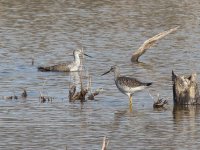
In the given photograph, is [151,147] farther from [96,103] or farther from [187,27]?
[187,27]

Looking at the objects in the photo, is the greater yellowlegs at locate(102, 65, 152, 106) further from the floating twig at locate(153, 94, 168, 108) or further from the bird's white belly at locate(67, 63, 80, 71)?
the bird's white belly at locate(67, 63, 80, 71)

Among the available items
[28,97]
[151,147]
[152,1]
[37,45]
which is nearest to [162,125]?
[151,147]

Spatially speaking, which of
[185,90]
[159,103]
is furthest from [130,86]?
[185,90]

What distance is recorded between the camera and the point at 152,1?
36719 mm

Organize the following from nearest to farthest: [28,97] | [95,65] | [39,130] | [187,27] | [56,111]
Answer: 1. [39,130]
2. [56,111]
3. [28,97]
4. [95,65]
5. [187,27]

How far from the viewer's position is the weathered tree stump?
1845cm

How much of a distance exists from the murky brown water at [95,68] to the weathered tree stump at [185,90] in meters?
0.27

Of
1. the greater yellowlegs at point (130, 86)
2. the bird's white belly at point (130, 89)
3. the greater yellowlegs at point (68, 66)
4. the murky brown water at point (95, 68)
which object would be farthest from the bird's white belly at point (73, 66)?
the bird's white belly at point (130, 89)

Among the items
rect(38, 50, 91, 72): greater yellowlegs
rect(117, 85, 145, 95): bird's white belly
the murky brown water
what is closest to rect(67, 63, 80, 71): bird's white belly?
rect(38, 50, 91, 72): greater yellowlegs

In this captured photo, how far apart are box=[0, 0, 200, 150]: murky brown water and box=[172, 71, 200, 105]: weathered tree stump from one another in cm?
27

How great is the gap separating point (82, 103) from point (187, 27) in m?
12.6

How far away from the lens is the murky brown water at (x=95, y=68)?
16.0 metres

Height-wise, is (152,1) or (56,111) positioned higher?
(152,1)

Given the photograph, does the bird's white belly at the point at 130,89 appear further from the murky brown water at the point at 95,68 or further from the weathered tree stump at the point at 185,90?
the weathered tree stump at the point at 185,90
